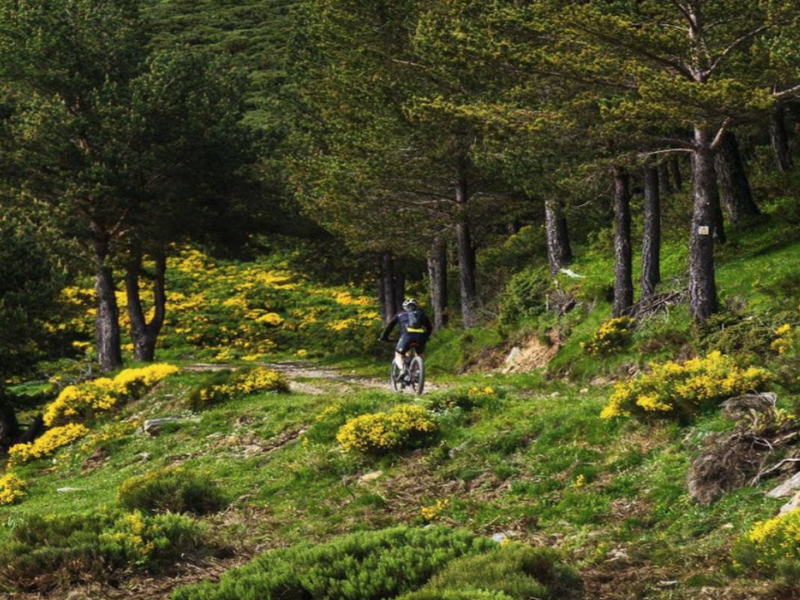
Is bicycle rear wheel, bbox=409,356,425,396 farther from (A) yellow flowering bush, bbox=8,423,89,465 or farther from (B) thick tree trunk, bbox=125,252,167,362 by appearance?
(B) thick tree trunk, bbox=125,252,167,362

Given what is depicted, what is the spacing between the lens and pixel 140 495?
1262cm

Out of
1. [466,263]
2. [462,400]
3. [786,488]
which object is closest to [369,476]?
[462,400]

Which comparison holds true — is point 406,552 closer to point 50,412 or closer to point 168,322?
point 50,412

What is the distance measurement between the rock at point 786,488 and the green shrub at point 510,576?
2207 mm

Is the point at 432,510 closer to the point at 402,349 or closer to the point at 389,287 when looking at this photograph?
the point at 402,349

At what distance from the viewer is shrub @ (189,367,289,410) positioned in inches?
784

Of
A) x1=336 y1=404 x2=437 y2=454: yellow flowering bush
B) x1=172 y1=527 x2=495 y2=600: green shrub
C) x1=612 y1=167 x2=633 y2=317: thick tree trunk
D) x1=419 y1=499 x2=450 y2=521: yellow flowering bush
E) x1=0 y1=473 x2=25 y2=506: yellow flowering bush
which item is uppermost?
x1=612 y1=167 x2=633 y2=317: thick tree trunk

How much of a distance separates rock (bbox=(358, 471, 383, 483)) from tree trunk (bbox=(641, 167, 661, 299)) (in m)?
9.76

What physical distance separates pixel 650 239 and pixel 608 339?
2776 millimetres

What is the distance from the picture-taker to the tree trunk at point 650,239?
20688 mm

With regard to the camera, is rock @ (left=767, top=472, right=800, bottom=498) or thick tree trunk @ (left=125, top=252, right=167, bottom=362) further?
→ thick tree trunk @ (left=125, top=252, right=167, bottom=362)

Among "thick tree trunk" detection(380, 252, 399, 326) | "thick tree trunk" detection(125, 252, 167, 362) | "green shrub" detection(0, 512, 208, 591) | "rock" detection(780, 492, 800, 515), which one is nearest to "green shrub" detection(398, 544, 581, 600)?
"rock" detection(780, 492, 800, 515)

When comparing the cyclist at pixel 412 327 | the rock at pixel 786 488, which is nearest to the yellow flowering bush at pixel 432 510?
the rock at pixel 786 488

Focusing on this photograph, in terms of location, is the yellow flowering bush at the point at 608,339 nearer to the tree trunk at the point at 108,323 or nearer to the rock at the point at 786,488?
the rock at the point at 786,488
